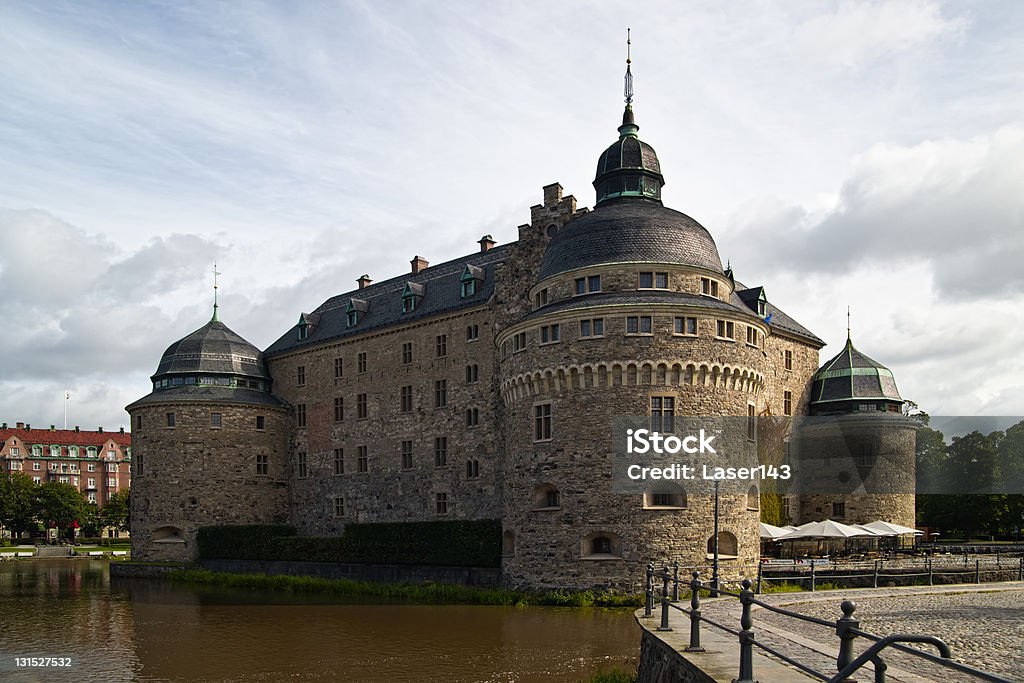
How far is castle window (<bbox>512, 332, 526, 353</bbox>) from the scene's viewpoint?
35.0 meters

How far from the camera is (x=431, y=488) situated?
46.2 meters

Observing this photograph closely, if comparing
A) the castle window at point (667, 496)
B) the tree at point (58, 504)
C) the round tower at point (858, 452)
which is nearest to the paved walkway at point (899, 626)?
the castle window at point (667, 496)

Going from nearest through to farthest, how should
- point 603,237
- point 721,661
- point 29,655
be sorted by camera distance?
point 721,661 → point 29,655 → point 603,237

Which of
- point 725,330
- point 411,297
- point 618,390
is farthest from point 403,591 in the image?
point 411,297

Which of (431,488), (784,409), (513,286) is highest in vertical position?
(513,286)

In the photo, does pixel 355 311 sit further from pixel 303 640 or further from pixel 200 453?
pixel 303 640

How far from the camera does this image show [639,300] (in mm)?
32500

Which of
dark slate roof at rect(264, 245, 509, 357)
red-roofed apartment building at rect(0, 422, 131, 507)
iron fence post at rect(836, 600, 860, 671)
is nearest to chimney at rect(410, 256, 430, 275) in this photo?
dark slate roof at rect(264, 245, 509, 357)

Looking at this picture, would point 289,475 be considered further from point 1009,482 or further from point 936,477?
point 1009,482

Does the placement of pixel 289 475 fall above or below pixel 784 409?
below

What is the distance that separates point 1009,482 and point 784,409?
906 inches

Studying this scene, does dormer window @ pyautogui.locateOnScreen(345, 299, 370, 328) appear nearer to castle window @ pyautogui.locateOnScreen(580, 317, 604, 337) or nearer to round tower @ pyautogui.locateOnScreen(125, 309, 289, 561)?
round tower @ pyautogui.locateOnScreen(125, 309, 289, 561)

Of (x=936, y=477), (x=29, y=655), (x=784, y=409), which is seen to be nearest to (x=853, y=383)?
(x=784, y=409)

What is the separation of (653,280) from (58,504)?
247 feet
